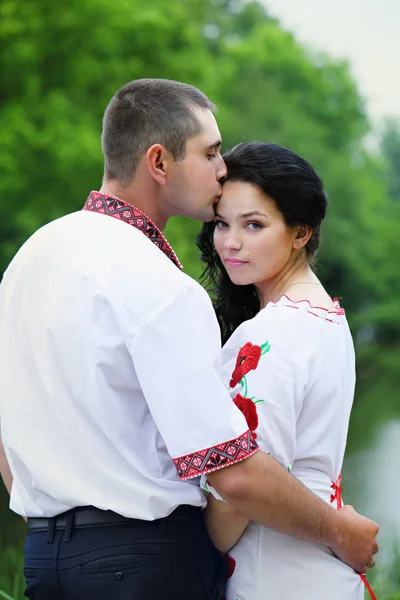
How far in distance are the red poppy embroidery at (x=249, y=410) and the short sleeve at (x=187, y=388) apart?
0.63ft

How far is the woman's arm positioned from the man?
0.04m

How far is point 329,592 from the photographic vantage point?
2357mm

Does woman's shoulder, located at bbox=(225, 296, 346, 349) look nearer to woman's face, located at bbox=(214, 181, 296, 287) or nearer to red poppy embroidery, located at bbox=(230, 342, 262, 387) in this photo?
red poppy embroidery, located at bbox=(230, 342, 262, 387)

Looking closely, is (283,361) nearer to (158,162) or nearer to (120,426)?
(120,426)

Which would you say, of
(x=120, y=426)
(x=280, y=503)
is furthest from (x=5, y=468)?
(x=280, y=503)

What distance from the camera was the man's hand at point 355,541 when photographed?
90.4 inches

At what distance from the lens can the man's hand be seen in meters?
2.30

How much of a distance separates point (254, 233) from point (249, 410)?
0.61 meters

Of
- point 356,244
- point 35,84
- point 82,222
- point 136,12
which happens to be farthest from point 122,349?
point 356,244

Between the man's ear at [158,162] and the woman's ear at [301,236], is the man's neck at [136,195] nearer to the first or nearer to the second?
the man's ear at [158,162]

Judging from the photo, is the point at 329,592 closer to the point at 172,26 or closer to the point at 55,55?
the point at 55,55

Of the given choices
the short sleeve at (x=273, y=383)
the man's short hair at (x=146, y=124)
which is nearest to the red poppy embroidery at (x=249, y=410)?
the short sleeve at (x=273, y=383)

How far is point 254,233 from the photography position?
8.59 ft

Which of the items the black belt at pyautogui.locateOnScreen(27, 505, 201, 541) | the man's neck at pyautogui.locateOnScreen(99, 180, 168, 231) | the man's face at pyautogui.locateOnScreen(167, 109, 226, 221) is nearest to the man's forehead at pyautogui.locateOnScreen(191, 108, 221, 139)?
the man's face at pyautogui.locateOnScreen(167, 109, 226, 221)
